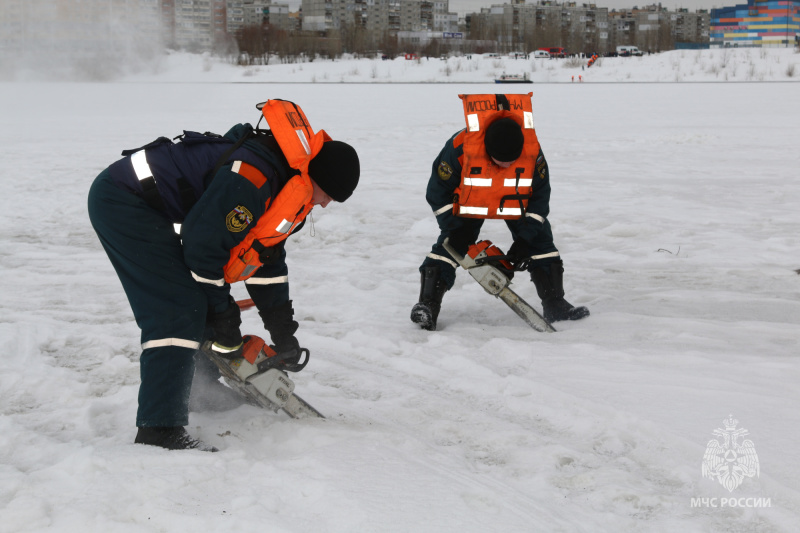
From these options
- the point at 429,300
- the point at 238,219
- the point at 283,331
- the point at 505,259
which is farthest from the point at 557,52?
the point at 238,219

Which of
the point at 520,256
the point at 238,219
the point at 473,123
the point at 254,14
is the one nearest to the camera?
the point at 238,219

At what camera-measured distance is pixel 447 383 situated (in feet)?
11.7

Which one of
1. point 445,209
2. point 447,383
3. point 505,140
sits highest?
point 505,140

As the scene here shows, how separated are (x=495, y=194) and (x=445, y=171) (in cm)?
33

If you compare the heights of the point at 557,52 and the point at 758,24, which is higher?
the point at 758,24

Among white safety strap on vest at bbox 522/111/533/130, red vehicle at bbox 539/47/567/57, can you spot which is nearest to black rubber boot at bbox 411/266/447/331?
white safety strap on vest at bbox 522/111/533/130

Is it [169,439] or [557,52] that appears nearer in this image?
[169,439]

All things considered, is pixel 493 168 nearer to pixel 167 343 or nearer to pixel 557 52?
pixel 167 343

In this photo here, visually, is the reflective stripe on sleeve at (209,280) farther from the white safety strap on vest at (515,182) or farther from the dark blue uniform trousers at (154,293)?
the white safety strap on vest at (515,182)

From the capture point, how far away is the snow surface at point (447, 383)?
2.30m

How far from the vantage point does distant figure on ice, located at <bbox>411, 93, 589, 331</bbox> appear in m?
4.22

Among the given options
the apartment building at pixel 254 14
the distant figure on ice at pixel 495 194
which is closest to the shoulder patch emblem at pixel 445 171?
the distant figure on ice at pixel 495 194

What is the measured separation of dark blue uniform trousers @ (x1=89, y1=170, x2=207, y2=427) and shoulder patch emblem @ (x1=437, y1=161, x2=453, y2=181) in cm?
201

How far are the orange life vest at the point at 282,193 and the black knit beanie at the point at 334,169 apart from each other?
32 mm
